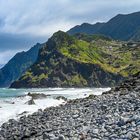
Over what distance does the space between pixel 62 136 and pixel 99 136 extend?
1942 mm

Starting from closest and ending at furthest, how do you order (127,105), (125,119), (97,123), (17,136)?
1. (125,119)
2. (97,123)
3. (127,105)
4. (17,136)

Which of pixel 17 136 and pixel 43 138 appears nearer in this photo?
pixel 43 138

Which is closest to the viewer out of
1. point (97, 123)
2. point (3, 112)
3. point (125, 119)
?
point (125, 119)

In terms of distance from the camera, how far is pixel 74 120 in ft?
87.7

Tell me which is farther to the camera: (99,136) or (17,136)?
(17,136)

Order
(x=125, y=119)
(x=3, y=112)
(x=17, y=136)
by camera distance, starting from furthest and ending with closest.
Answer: (x=3, y=112)
(x=17, y=136)
(x=125, y=119)

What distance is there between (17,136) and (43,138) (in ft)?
17.5

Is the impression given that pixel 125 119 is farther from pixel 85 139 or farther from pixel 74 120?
pixel 74 120

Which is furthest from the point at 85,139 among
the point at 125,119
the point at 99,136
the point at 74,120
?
the point at 74,120

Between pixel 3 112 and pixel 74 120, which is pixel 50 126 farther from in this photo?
pixel 3 112

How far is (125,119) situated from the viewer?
21.7 metres

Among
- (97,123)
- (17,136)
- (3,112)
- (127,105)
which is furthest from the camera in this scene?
(3,112)

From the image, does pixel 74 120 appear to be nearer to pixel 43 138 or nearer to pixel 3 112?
pixel 43 138

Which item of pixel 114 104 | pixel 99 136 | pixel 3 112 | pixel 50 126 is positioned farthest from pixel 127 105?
pixel 3 112
